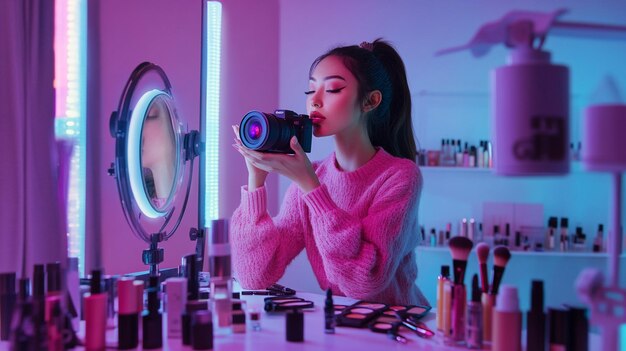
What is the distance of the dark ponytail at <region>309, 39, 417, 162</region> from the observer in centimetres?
132

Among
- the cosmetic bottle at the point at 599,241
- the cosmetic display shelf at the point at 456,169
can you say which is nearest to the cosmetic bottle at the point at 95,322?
the cosmetic display shelf at the point at 456,169

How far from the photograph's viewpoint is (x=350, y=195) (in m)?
1.33

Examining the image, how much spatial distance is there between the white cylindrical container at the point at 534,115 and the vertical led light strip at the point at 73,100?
33.3 inches

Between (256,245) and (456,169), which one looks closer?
(256,245)

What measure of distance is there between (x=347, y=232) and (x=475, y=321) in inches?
16.0

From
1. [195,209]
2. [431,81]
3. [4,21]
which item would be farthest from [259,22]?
[4,21]

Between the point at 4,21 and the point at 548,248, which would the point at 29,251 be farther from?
the point at 548,248

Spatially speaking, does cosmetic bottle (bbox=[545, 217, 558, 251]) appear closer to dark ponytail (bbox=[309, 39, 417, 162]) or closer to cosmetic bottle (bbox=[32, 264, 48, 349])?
dark ponytail (bbox=[309, 39, 417, 162])

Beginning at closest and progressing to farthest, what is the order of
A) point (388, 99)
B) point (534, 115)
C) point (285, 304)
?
point (534, 115) → point (285, 304) → point (388, 99)

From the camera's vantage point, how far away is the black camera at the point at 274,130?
1.15 metres

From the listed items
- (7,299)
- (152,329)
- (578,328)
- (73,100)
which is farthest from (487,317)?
(73,100)

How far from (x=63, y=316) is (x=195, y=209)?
0.73 m

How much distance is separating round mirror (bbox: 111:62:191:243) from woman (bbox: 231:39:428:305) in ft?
0.51

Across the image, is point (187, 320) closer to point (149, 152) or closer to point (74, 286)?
point (74, 286)
